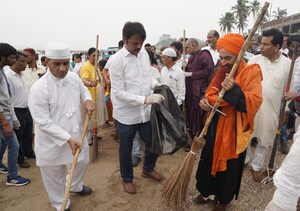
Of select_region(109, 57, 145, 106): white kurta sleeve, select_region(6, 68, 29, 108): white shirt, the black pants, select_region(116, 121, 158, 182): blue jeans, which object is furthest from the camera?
the black pants

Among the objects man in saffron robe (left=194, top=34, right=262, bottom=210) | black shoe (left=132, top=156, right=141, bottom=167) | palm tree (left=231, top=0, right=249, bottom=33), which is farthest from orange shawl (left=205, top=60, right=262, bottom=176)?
palm tree (left=231, top=0, right=249, bottom=33)

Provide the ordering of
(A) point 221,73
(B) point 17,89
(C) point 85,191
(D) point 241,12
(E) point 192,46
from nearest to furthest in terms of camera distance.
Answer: (A) point 221,73 < (C) point 85,191 < (B) point 17,89 < (E) point 192,46 < (D) point 241,12

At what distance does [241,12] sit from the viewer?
56062 millimetres

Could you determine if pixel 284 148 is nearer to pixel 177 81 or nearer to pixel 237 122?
pixel 177 81

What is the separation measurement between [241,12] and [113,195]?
2431 inches

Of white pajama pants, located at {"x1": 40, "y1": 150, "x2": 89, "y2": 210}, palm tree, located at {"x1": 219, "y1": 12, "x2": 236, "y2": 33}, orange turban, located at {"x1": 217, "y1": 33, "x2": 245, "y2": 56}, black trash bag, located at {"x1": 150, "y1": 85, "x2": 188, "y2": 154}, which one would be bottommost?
white pajama pants, located at {"x1": 40, "y1": 150, "x2": 89, "y2": 210}

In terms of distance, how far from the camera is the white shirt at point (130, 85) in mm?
2877

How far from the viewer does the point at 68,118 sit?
8.37 ft

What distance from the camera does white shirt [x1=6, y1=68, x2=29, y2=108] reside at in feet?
12.5

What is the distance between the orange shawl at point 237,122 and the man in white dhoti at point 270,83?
0.95m

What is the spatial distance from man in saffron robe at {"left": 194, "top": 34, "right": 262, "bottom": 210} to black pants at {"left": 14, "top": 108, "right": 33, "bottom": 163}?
10.2 feet

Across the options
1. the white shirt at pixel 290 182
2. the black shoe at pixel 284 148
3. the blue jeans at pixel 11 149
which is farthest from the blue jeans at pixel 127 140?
the black shoe at pixel 284 148

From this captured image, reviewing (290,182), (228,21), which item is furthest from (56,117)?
(228,21)

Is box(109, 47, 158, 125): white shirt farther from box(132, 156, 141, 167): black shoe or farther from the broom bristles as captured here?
box(132, 156, 141, 167): black shoe
